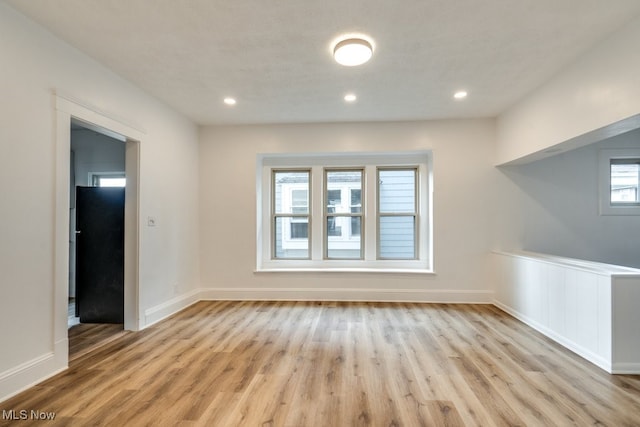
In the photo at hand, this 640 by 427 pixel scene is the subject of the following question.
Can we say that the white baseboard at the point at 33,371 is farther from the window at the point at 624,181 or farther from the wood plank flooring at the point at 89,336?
the window at the point at 624,181

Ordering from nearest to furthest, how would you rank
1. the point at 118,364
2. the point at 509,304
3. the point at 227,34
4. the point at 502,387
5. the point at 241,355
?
the point at 502,387, the point at 227,34, the point at 118,364, the point at 241,355, the point at 509,304

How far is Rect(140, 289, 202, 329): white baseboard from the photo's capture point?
357 centimetres

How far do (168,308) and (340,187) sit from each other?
3.23m

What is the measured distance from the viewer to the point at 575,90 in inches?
111

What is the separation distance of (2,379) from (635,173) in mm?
7423

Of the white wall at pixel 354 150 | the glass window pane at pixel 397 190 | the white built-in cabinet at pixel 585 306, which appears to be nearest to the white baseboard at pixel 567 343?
the white built-in cabinet at pixel 585 306

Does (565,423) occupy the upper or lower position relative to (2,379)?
lower

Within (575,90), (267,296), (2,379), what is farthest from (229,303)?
(575,90)

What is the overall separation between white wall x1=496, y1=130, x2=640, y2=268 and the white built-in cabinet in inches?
34.1

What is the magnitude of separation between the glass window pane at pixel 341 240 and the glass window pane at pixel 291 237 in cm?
43

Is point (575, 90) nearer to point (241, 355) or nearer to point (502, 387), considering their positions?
point (502, 387)

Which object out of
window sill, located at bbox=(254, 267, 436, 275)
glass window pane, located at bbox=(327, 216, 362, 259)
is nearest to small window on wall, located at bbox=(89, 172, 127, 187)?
window sill, located at bbox=(254, 267, 436, 275)

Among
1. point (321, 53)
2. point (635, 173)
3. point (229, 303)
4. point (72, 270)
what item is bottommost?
point (229, 303)

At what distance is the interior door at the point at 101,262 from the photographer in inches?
144
